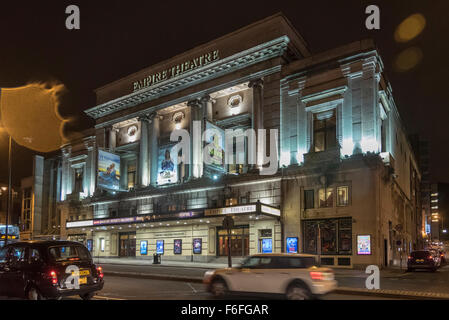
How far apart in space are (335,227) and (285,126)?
9298 mm

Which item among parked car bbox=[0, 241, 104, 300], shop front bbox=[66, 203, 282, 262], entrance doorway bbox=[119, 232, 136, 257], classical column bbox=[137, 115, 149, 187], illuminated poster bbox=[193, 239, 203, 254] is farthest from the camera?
entrance doorway bbox=[119, 232, 136, 257]

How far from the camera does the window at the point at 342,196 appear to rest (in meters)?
32.3

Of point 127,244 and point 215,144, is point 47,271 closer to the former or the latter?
point 215,144

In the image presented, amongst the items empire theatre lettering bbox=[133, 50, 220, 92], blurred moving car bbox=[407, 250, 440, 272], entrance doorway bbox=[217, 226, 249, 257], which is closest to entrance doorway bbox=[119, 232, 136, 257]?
entrance doorway bbox=[217, 226, 249, 257]

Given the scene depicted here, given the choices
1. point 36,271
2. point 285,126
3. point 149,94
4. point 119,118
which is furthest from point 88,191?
point 36,271

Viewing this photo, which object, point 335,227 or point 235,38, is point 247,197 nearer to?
point 335,227

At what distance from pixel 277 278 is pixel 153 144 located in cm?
3433

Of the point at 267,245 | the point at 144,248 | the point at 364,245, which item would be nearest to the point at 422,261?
the point at 364,245

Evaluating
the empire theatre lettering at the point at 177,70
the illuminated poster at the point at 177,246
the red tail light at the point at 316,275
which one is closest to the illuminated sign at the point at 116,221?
the illuminated poster at the point at 177,246

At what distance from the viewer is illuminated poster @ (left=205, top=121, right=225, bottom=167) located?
37263 mm

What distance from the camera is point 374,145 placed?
31359 mm

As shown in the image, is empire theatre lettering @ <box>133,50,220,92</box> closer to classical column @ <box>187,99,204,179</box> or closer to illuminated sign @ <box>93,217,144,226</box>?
classical column @ <box>187,99,204,179</box>

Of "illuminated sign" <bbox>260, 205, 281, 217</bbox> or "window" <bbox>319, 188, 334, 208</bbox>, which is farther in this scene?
"window" <bbox>319, 188, 334, 208</bbox>

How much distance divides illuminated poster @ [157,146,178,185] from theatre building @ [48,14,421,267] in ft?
0.53
